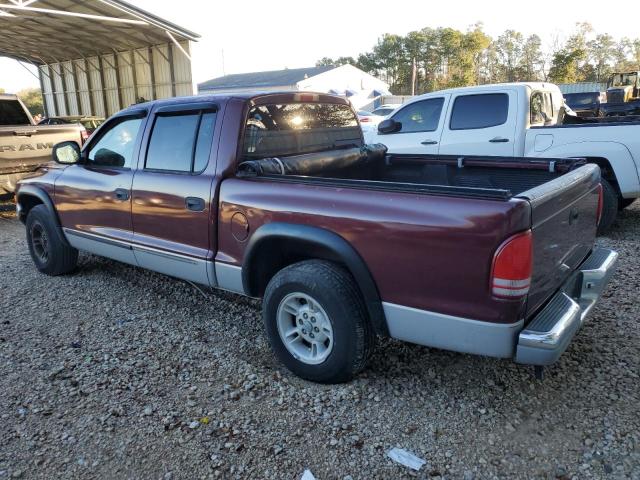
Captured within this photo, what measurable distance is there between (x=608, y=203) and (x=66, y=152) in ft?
19.5

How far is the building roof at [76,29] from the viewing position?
1727cm

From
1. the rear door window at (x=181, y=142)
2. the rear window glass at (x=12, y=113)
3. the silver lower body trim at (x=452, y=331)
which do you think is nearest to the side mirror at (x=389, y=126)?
the rear door window at (x=181, y=142)

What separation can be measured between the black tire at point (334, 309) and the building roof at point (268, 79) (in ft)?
125

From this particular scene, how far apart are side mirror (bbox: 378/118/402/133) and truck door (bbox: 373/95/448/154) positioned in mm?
169

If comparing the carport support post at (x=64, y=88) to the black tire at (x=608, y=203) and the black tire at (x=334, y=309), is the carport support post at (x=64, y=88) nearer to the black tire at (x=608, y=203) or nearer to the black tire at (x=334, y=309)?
the black tire at (x=608, y=203)

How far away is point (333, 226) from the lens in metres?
2.82

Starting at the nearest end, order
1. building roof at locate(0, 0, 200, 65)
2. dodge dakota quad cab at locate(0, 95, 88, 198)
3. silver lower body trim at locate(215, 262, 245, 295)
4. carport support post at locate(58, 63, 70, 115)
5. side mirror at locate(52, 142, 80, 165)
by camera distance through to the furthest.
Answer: silver lower body trim at locate(215, 262, 245, 295)
side mirror at locate(52, 142, 80, 165)
dodge dakota quad cab at locate(0, 95, 88, 198)
building roof at locate(0, 0, 200, 65)
carport support post at locate(58, 63, 70, 115)

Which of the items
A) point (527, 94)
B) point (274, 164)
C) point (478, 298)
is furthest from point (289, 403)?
point (527, 94)

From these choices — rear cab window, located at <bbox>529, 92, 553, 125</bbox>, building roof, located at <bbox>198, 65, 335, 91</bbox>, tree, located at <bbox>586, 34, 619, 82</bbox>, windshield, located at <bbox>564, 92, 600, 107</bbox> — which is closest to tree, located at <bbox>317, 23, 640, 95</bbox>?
tree, located at <bbox>586, 34, 619, 82</bbox>

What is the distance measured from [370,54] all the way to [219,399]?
84.1 m

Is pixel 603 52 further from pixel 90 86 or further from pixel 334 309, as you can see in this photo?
pixel 334 309

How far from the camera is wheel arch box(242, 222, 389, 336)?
2.76 meters

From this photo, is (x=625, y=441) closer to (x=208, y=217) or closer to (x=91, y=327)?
(x=208, y=217)

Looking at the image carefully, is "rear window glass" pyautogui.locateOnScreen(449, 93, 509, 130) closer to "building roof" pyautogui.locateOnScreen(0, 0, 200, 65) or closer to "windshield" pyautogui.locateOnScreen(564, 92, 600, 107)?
"building roof" pyautogui.locateOnScreen(0, 0, 200, 65)
